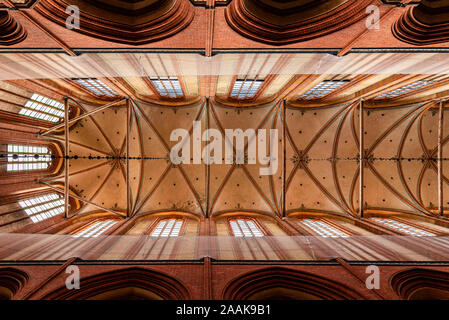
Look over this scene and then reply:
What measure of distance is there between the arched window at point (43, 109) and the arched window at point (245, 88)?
31.7ft

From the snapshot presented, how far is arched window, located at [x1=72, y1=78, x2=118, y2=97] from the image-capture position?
1078 cm

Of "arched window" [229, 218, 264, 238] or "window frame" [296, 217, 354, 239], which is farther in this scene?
"arched window" [229, 218, 264, 238]

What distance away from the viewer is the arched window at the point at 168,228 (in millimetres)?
11863

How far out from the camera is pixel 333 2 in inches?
265

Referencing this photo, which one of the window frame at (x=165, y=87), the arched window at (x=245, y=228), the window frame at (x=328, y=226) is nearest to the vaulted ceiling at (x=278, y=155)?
the window frame at (x=165, y=87)

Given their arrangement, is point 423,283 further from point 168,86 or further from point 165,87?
point 165,87

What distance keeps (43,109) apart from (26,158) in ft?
9.09

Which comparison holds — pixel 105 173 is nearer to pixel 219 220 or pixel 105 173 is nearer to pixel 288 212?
pixel 219 220

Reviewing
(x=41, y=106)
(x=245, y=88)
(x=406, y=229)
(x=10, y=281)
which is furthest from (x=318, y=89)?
(x=41, y=106)

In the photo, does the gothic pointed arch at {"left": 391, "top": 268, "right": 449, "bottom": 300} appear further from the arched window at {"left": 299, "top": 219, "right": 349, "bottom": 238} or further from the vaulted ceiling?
the vaulted ceiling

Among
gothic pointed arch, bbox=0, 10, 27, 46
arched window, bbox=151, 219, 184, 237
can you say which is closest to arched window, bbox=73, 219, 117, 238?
arched window, bbox=151, 219, 184, 237

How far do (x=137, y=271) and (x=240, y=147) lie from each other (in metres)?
10.5

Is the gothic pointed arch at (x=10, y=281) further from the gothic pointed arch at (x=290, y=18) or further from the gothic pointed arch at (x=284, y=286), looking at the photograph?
the gothic pointed arch at (x=290, y=18)

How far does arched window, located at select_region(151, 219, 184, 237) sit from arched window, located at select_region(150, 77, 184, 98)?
7574 millimetres
